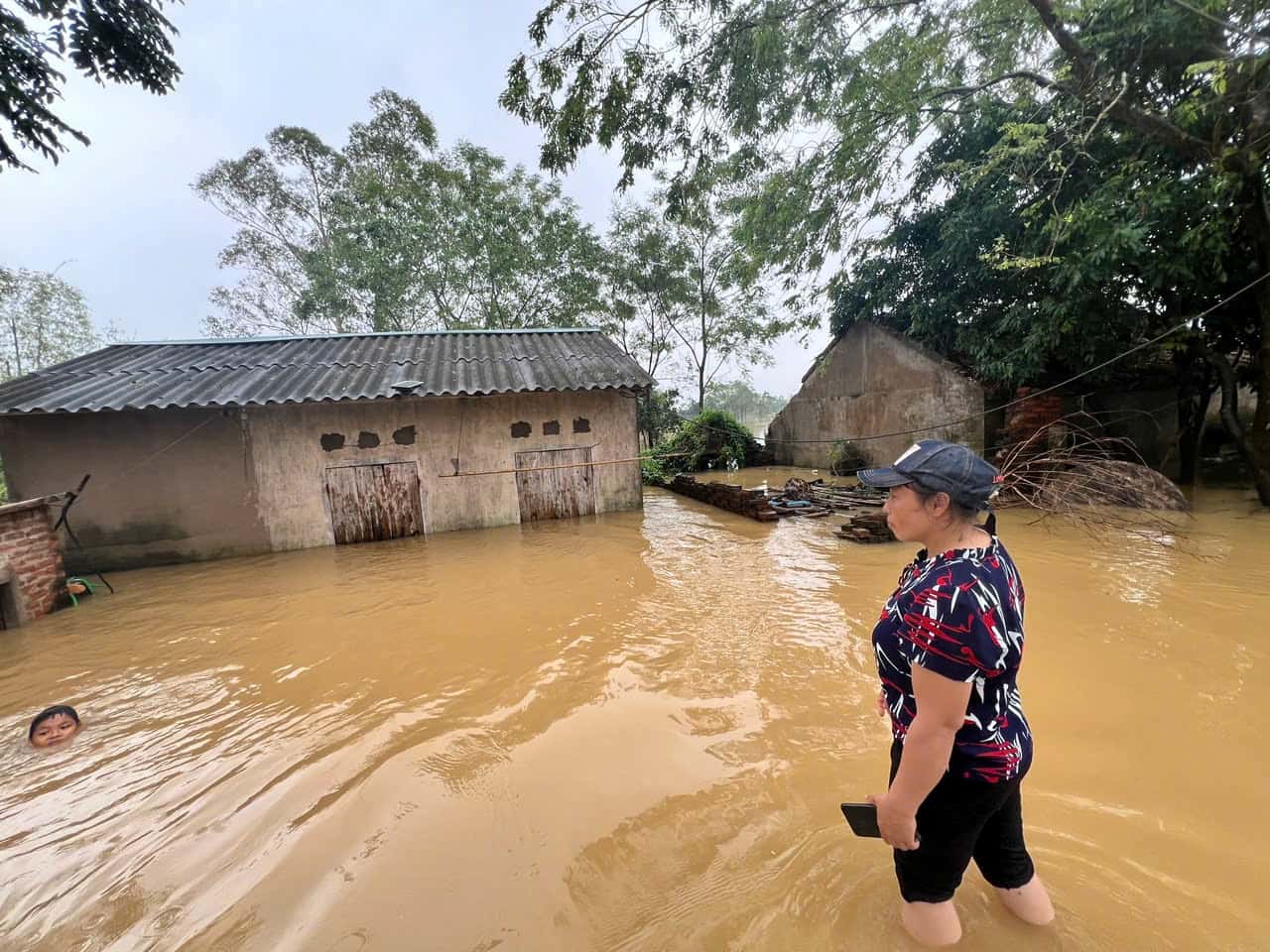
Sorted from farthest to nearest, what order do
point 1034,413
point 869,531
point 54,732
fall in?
1. point 1034,413
2. point 869,531
3. point 54,732

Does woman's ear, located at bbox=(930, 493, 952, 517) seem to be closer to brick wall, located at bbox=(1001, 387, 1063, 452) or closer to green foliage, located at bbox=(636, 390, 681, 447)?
brick wall, located at bbox=(1001, 387, 1063, 452)

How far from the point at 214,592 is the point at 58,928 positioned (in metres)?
5.68

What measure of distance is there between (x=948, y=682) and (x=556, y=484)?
30.0ft

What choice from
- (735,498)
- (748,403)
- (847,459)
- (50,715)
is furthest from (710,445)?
(748,403)

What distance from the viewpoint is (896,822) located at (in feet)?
4.41

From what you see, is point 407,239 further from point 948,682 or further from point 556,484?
point 948,682

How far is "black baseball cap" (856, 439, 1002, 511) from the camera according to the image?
1.32m

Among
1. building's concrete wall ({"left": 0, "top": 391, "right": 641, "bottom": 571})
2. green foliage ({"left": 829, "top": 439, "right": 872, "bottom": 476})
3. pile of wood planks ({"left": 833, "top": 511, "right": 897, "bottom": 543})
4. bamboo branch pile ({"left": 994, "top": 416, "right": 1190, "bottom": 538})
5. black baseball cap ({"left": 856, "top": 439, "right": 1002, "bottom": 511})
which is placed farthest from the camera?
green foliage ({"left": 829, "top": 439, "right": 872, "bottom": 476})

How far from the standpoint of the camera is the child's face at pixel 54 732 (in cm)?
333

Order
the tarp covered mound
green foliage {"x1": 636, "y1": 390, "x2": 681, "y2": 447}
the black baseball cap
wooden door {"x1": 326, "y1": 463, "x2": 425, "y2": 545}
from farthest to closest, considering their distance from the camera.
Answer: green foliage {"x1": 636, "y1": 390, "x2": 681, "y2": 447} → wooden door {"x1": 326, "y1": 463, "x2": 425, "y2": 545} → the tarp covered mound → the black baseball cap

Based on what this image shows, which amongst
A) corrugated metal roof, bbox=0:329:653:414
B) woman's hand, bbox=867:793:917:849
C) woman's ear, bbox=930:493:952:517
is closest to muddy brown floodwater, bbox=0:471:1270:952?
woman's hand, bbox=867:793:917:849

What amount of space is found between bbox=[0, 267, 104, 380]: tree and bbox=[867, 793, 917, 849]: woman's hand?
2561cm

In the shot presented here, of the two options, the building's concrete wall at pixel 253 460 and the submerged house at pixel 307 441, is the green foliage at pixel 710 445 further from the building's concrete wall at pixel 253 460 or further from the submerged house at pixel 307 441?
the building's concrete wall at pixel 253 460

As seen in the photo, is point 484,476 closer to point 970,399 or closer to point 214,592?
point 214,592
